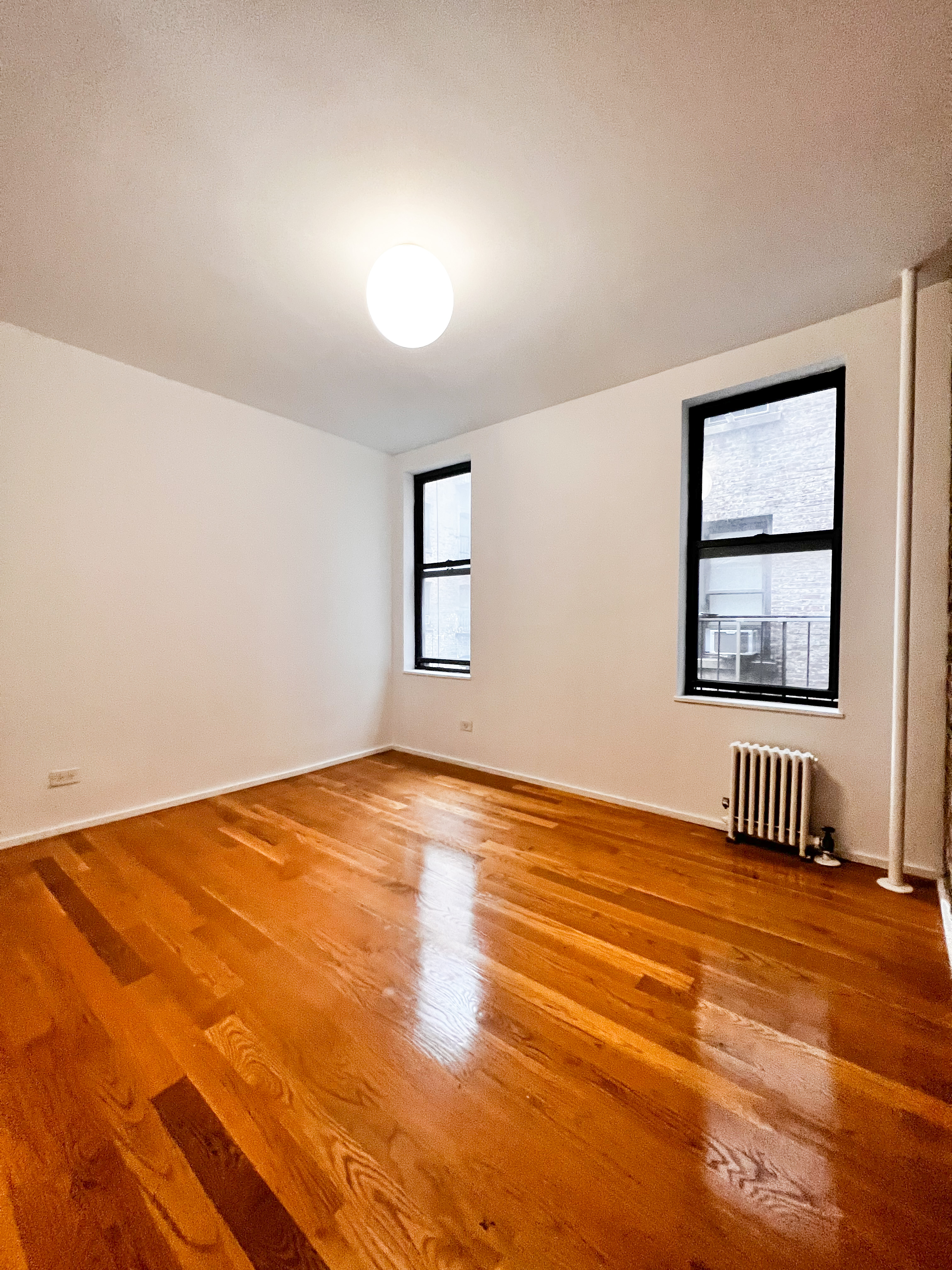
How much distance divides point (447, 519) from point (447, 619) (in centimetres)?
97

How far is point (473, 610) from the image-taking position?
13.6 ft

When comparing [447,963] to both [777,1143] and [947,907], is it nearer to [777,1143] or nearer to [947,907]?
[777,1143]

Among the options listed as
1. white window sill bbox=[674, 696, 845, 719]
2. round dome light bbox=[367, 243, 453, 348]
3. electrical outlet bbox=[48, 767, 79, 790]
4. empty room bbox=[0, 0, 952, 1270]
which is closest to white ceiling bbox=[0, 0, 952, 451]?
empty room bbox=[0, 0, 952, 1270]

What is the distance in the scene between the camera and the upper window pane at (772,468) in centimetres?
278

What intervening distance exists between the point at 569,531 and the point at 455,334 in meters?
1.47

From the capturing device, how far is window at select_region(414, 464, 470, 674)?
452 cm

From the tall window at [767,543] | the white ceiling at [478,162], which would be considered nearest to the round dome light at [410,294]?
the white ceiling at [478,162]

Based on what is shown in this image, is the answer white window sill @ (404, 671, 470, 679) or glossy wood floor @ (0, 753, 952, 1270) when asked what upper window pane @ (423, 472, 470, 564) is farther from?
glossy wood floor @ (0, 753, 952, 1270)

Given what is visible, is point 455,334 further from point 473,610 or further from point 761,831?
point 761,831

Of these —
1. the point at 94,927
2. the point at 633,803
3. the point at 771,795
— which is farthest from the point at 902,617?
the point at 94,927

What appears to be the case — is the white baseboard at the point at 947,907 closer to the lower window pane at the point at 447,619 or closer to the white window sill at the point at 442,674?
the white window sill at the point at 442,674

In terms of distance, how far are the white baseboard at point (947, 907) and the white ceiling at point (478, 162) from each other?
2.76m

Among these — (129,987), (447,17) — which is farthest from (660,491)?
(129,987)

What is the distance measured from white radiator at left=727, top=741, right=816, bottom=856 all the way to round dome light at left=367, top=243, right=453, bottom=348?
2.70 metres
